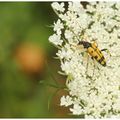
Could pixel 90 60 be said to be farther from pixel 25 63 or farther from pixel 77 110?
pixel 25 63

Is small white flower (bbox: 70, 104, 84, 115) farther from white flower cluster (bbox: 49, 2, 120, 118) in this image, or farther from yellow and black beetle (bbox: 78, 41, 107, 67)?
yellow and black beetle (bbox: 78, 41, 107, 67)

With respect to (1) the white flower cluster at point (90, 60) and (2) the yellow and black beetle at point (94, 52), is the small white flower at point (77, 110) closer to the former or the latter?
(1) the white flower cluster at point (90, 60)

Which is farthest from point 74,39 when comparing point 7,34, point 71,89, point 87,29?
point 7,34

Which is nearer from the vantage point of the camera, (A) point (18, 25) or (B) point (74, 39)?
(B) point (74, 39)

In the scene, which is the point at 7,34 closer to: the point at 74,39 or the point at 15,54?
the point at 15,54

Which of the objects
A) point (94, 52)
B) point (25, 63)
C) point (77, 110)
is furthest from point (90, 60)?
point (25, 63)

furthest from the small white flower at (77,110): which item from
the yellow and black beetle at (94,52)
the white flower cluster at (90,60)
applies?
the yellow and black beetle at (94,52)
